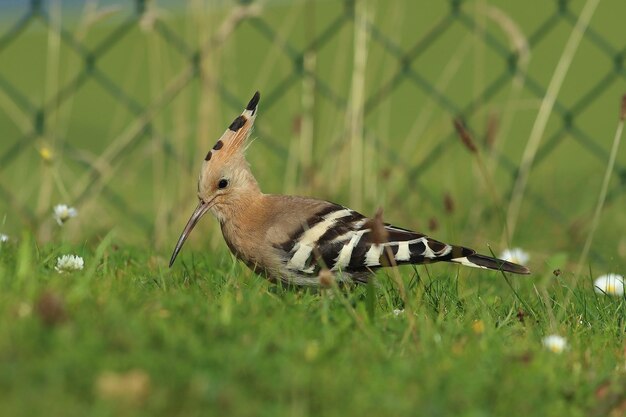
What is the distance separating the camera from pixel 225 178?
13.0ft

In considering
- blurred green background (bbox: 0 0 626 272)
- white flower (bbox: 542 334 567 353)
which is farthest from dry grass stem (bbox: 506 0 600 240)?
white flower (bbox: 542 334 567 353)

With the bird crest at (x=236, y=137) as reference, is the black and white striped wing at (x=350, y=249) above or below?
below

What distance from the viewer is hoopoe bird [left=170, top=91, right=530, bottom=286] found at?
3609 mm

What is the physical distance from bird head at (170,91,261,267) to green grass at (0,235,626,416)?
60 centimetres

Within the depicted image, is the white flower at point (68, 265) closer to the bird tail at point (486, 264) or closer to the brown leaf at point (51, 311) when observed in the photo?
the brown leaf at point (51, 311)

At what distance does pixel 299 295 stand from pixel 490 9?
2.08m

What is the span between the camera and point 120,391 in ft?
6.85

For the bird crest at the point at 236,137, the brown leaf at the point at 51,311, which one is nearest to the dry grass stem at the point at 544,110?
the bird crest at the point at 236,137

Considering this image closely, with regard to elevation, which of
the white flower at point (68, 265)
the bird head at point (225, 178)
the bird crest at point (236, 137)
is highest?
the bird crest at point (236, 137)

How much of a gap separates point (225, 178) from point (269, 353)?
1575 mm

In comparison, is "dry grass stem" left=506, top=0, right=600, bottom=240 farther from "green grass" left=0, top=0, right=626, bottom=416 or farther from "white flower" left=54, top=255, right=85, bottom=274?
"white flower" left=54, top=255, right=85, bottom=274

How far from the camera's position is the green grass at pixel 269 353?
7.07ft

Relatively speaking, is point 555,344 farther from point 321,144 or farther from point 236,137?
point 321,144

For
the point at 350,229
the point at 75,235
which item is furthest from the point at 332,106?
the point at 350,229
